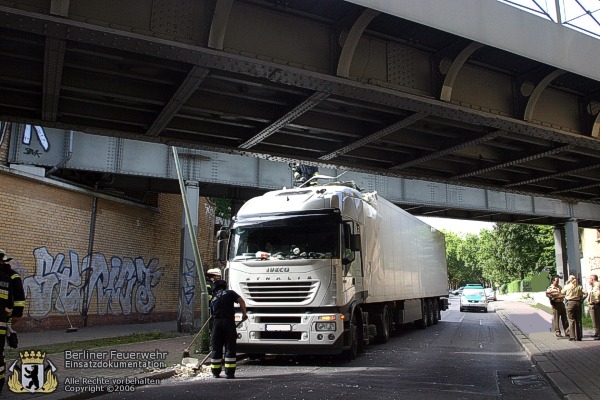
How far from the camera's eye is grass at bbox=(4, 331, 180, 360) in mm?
11221

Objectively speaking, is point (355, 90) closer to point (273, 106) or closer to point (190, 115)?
point (273, 106)

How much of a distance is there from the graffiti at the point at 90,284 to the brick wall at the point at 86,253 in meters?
0.03

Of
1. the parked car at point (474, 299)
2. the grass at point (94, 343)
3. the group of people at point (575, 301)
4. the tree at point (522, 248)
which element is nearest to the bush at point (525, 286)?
the tree at point (522, 248)

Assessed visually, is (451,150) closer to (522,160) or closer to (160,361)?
(522,160)

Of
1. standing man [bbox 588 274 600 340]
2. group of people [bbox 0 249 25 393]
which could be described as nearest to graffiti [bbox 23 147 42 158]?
group of people [bbox 0 249 25 393]

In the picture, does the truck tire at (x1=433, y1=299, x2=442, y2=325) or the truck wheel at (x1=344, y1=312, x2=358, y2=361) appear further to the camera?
the truck tire at (x1=433, y1=299, x2=442, y2=325)

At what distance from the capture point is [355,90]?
7.94 m

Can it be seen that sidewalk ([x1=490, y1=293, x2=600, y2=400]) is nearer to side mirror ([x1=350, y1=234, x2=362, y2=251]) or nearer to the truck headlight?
the truck headlight

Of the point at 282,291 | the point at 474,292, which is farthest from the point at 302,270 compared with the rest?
the point at 474,292

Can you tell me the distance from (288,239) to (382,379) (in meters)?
3.40

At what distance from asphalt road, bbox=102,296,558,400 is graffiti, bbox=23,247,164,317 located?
756cm

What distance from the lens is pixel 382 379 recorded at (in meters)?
9.01

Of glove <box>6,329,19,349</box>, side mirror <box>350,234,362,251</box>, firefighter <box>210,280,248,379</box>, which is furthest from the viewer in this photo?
side mirror <box>350,234,362,251</box>

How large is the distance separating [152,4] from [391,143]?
635cm
